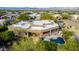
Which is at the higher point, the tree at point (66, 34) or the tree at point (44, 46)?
the tree at point (66, 34)

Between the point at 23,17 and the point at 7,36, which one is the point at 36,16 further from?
the point at 7,36

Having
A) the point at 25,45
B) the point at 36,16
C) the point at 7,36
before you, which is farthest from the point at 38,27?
the point at 7,36

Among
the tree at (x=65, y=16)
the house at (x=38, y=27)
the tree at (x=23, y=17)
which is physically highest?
the tree at (x=65, y=16)

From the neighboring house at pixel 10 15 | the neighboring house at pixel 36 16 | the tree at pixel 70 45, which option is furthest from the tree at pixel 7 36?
the tree at pixel 70 45

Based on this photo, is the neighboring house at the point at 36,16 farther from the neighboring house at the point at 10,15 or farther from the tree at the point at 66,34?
the tree at the point at 66,34

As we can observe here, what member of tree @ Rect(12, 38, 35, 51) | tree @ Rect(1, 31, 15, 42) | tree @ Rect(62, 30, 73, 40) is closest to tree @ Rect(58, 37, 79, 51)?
tree @ Rect(62, 30, 73, 40)

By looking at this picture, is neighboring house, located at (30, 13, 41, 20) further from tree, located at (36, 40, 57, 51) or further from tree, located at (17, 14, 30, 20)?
tree, located at (36, 40, 57, 51)
